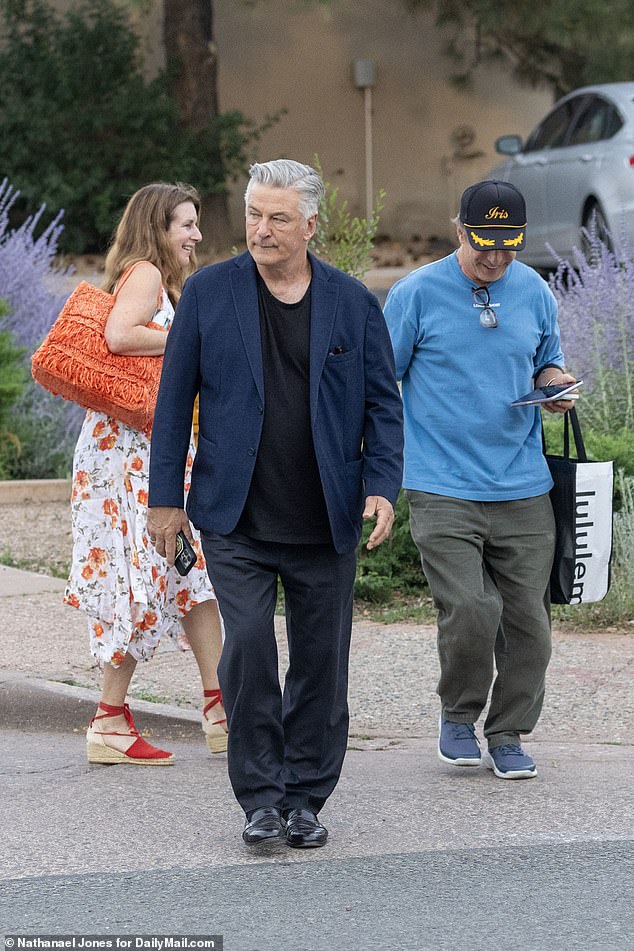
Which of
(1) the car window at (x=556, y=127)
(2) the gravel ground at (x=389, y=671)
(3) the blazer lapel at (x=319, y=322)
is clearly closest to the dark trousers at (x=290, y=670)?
(3) the blazer lapel at (x=319, y=322)

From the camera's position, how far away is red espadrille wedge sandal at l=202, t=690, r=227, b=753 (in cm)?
555

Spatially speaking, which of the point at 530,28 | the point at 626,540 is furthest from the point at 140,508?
the point at 530,28

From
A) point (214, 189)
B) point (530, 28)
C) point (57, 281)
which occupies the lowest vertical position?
point (57, 281)

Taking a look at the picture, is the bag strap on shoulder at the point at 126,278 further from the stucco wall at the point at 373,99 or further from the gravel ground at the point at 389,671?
the stucco wall at the point at 373,99

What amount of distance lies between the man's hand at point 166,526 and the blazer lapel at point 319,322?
0.50 m

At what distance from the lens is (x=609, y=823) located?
4.79 meters

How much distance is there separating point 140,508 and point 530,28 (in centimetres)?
1325

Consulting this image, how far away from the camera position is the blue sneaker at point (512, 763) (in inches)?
206

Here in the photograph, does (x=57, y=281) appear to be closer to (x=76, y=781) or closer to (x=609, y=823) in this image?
(x=76, y=781)

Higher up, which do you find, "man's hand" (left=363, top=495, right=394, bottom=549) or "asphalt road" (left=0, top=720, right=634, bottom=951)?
"man's hand" (left=363, top=495, right=394, bottom=549)

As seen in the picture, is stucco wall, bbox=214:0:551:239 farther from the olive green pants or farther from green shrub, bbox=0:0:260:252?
the olive green pants

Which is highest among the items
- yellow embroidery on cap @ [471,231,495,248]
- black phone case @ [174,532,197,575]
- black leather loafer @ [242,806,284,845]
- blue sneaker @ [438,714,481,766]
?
yellow embroidery on cap @ [471,231,495,248]

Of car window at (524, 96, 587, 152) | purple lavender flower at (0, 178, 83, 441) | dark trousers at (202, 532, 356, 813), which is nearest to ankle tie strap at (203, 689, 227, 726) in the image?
dark trousers at (202, 532, 356, 813)

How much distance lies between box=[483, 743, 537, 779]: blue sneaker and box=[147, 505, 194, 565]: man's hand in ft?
4.42
